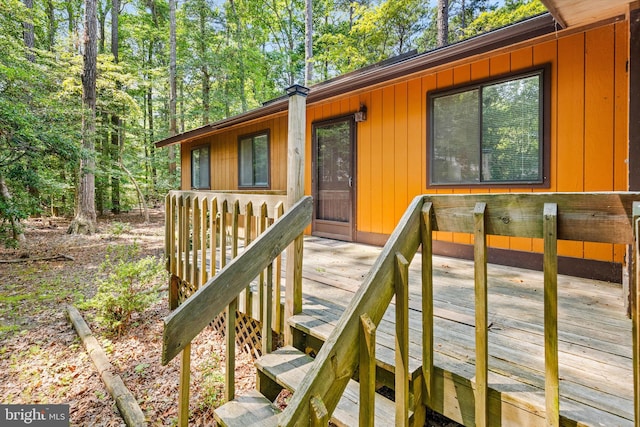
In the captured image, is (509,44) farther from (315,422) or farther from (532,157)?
(315,422)

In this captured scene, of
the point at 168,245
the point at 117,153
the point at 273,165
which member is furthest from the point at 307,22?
the point at 168,245

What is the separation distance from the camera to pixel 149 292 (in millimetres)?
4484

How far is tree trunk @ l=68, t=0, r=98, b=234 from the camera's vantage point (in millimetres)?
8438

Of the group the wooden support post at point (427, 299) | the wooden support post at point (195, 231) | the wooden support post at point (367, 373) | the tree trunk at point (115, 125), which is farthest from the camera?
the tree trunk at point (115, 125)

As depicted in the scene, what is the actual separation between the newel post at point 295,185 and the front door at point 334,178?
3209 millimetres

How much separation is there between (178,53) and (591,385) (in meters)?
18.5

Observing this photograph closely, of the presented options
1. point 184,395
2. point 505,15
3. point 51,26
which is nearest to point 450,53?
point 184,395

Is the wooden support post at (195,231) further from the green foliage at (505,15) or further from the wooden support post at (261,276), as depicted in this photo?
the green foliage at (505,15)

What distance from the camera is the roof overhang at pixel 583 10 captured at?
7.12ft

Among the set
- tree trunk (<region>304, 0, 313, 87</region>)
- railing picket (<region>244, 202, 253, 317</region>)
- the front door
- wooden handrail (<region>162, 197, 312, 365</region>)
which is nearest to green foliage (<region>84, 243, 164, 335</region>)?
railing picket (<region>244, 202, 253, 317</region>)

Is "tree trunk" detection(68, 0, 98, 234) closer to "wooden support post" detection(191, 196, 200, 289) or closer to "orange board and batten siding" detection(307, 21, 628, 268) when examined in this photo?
"wooden support post" detection(191, 196, 200, 289)

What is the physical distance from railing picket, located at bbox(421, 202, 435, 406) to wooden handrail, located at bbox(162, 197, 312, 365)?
38.6 inches

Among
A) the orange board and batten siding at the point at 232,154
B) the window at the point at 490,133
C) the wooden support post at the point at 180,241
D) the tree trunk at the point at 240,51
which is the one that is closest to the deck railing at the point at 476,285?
the window at the point at 490,133
